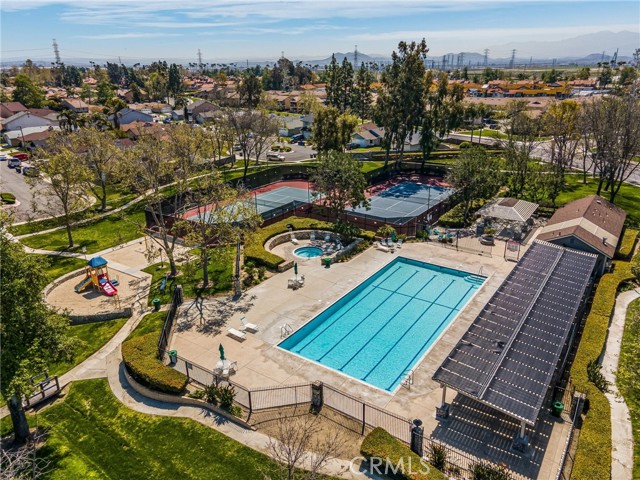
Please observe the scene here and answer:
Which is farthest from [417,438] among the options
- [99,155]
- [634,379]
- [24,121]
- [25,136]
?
[24,121]

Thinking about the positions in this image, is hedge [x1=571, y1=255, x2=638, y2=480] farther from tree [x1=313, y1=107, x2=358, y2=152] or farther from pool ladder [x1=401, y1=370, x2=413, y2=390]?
tree [x1=313, y1=107, x2=358, y2=152]

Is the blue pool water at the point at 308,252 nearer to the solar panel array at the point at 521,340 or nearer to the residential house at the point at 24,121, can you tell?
the solar panel array at the point at 521,340

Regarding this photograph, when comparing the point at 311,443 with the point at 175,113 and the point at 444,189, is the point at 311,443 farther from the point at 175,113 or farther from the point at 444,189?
the point at 175,113

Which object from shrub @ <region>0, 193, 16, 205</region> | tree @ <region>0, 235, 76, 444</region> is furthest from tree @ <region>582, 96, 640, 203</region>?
shrub @ <region>0, 193, 16, 205</region>

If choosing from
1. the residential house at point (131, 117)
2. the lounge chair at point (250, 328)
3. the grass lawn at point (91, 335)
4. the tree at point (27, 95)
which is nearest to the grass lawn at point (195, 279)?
the grass lawn at point (91, 335)

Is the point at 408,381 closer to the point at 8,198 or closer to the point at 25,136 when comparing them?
the point at 8,198

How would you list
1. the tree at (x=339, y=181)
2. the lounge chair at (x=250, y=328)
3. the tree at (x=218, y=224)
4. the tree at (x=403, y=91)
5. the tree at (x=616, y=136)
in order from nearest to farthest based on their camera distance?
1. the lounge chair at (x=250, y=328)
2. the tree at (x=218, y=224)
3. the tree at (x=339, y=181)
4. the tree at (x=616, y=136)
5. the tree at (x=403, y=91)

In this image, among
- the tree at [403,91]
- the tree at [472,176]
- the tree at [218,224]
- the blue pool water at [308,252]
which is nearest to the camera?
the tree at [218,224]
